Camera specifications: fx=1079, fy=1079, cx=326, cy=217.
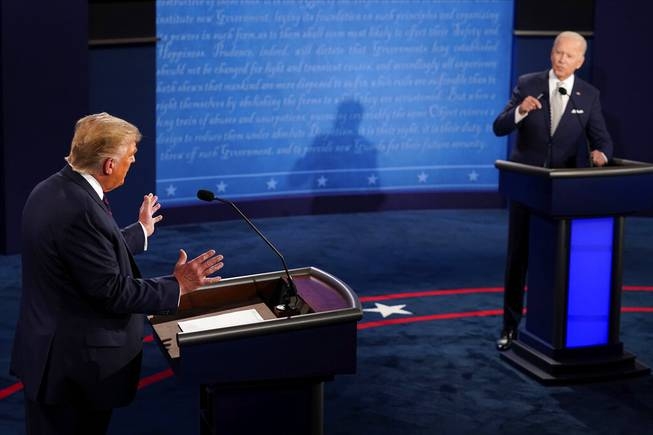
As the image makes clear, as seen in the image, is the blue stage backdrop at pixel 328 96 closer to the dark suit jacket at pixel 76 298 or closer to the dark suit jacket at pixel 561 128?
the dark suit jacket at pixel 561 128

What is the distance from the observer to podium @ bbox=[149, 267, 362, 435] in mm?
3184

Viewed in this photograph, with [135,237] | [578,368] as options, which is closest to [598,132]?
[578,368]

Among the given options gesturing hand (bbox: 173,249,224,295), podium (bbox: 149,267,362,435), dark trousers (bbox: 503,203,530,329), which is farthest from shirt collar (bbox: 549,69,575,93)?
gesturing hand (bbox: 173,249,224,295)

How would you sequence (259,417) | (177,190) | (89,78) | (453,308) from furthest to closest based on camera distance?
(177,190) < (89,78) < (453,308) < (259,417)

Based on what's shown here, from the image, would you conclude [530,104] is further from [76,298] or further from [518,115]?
[76,298]

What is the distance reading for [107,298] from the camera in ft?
10.3

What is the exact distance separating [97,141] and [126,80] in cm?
540

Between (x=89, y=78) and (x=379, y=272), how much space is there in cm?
266

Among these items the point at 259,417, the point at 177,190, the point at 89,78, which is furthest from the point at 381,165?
the point at 259,417

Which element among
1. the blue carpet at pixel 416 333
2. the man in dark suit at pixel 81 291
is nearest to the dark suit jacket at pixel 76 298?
the man in dark suit at pixel 81 291

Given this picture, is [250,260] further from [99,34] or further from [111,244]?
[111,244]

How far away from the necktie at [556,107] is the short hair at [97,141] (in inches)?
122

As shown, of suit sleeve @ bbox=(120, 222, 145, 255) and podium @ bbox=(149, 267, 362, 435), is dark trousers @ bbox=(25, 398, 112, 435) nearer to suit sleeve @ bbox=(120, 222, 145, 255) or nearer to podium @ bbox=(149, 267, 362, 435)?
podium @ bbox=(149, 267, 362, 435)

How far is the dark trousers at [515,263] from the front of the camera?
230 inches
